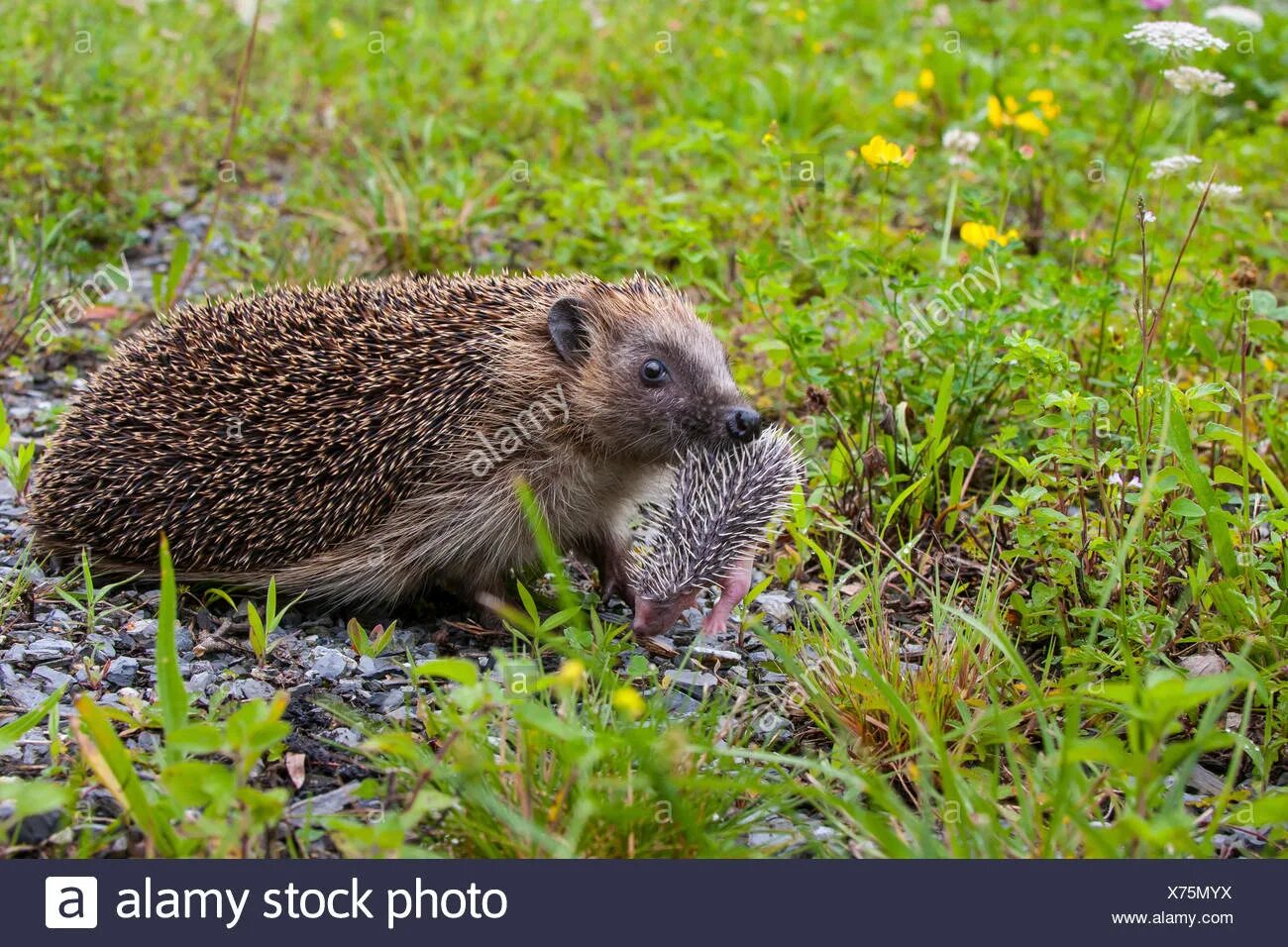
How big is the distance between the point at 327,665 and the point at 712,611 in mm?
1499

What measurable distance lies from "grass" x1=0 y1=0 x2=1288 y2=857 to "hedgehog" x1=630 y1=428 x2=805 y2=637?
33 cm

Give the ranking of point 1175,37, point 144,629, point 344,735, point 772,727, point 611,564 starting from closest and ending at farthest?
point 344,735 → point 772,727 → point 144,629 → point 1175,37 → point 611,564

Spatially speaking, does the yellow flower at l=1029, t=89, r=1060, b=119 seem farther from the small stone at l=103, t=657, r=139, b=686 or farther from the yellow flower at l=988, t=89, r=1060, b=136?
the small stone at l=103, t=657, r=139, b=686

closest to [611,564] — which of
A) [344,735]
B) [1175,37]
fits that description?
[344,735]

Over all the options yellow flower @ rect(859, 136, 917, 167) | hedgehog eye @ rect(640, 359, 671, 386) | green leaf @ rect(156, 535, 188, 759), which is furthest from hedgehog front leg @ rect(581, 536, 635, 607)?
green leaf @ rect(156, 535, 188, 759)

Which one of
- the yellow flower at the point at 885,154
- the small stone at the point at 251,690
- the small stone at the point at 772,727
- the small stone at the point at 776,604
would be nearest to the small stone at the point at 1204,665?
Result: the small stone at the point at 772,727

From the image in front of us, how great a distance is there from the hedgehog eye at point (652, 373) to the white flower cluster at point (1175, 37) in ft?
8.02

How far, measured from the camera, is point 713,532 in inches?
204

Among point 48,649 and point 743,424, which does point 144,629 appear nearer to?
point 48,649

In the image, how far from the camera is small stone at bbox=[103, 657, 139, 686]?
186 inches

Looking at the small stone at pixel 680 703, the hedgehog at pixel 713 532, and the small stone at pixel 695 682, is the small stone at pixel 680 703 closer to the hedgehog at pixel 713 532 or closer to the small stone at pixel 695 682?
the small stone at pixel 695 682

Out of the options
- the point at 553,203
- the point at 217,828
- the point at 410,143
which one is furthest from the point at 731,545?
the point at 410,143
